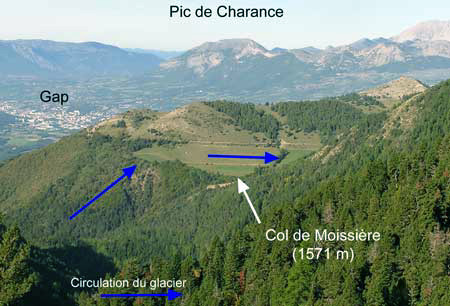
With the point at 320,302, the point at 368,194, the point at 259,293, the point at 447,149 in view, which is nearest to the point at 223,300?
the point at 259,293

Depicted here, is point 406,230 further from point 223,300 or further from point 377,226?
point 223,300

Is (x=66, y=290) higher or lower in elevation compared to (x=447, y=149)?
lower

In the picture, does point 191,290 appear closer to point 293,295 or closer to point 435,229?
point 293,295

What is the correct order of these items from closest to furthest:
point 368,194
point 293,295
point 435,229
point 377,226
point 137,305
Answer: point 293,295 < point 435,229 < point 377,226 < point 137,305 < point 368,194

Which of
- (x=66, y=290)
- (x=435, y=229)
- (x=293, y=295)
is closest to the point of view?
(x=293, y=295)

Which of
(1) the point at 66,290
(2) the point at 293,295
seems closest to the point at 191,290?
(2) the point at 293,295

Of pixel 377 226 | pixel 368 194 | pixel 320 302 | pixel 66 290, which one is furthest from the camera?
pixel 66 290

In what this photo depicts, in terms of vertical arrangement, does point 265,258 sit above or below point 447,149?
below

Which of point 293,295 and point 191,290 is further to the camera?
point 191,290

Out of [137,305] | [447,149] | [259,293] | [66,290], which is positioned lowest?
[66,290]
